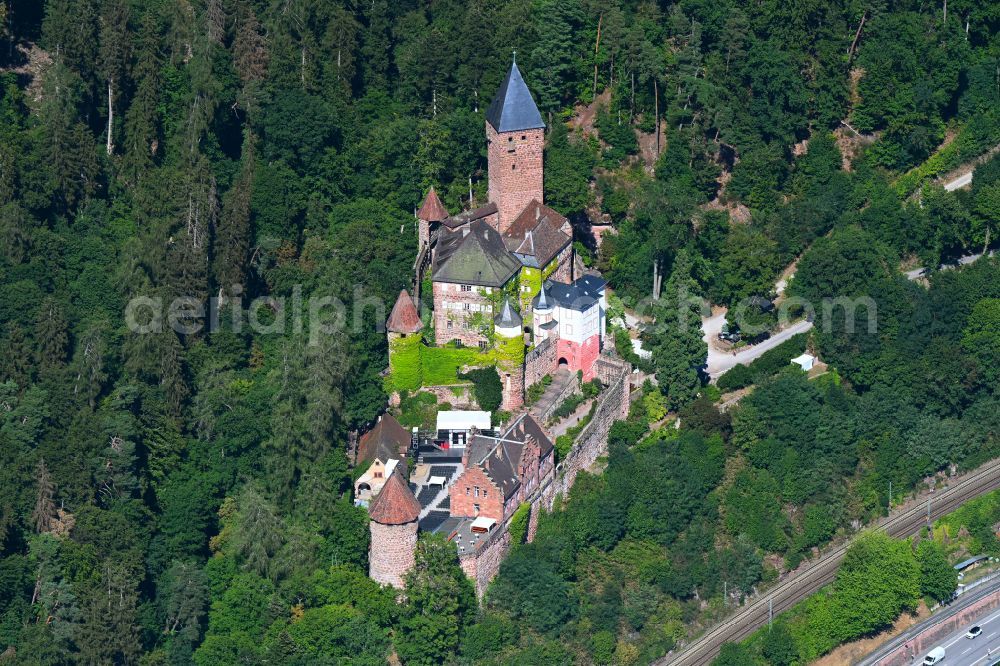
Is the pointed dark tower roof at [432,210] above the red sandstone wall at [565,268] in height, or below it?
above

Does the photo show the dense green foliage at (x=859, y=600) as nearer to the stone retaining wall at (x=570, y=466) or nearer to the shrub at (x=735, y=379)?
the shrub at (x=735, y=379)

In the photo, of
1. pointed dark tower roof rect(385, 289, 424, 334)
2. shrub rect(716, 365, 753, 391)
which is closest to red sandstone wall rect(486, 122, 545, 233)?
pointed dark tower roof rect(385, 289, 424, 334)

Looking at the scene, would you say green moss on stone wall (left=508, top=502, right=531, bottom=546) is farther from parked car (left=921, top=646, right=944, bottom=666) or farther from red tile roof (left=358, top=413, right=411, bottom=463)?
parked car (left=921, top=646, right=944, bottom=666)

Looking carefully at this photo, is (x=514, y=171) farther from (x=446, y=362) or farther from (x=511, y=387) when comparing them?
(x=511, y=387)

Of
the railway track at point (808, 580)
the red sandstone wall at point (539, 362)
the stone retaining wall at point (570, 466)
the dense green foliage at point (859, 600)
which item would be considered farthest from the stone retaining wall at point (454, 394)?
the dense green foliage at point (859, 600)

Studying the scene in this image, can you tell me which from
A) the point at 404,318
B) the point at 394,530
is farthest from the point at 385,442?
the point at 394,530

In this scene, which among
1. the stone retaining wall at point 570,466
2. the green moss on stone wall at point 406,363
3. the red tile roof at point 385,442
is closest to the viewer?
the stone retaining wall at point 570,466
